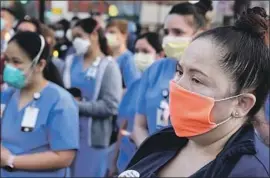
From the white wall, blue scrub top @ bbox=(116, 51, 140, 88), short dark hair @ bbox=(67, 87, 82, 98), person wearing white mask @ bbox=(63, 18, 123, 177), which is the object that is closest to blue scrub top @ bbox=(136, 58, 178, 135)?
person wearing white mask @ bbox=(63, 18, 123, 177)

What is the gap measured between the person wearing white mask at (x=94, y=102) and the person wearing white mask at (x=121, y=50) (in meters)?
0.88

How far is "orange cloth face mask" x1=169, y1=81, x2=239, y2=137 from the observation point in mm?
1758

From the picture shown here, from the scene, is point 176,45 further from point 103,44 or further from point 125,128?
point 103,44

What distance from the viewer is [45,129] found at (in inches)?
121

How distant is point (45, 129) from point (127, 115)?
151cm

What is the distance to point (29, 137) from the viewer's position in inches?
121

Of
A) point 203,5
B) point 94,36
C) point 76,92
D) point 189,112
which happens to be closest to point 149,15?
point 94,36

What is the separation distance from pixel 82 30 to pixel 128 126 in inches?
43.5

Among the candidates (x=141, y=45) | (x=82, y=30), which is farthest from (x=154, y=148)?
(x=141, y=45)

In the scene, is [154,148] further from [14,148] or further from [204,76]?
[14,148]

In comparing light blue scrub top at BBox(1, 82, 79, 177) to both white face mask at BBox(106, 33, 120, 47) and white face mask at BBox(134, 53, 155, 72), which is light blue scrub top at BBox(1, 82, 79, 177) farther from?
white face mask at BBox(106, 33, 120, 47)

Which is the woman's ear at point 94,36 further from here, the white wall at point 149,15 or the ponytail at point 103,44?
the white wall at point 149,15

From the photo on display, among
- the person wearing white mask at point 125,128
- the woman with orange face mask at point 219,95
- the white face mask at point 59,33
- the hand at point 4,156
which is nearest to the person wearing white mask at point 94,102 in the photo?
the person wearing white mask at point 125,128

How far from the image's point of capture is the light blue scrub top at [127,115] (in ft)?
14.1
